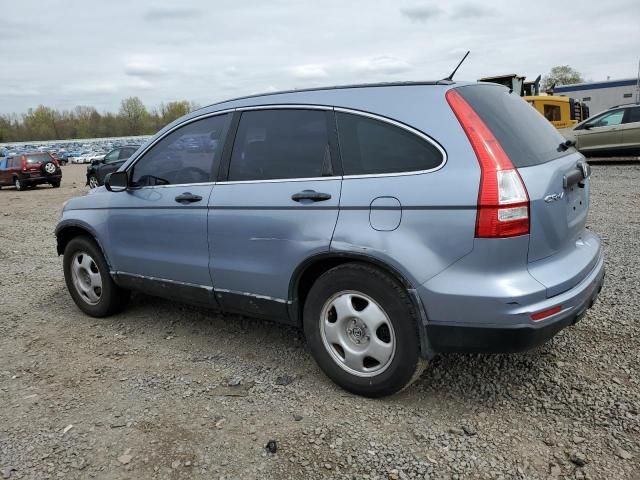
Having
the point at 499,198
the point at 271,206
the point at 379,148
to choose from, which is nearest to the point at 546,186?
the point at 499,198

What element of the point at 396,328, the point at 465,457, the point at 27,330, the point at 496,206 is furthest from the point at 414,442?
the point at 27,330

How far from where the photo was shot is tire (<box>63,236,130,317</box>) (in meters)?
4.49

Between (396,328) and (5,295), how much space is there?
466cm

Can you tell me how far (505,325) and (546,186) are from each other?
734mm

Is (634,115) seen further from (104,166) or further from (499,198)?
(104,166)

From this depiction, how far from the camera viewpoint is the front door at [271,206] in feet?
9.91

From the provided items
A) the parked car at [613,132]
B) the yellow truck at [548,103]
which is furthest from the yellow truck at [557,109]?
the parked car at [613,132]

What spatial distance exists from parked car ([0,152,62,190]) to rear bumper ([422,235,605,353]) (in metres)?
22.8

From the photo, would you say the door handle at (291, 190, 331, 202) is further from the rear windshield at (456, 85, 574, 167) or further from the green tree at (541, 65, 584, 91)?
the green tree at (541, 65, 584, 91)

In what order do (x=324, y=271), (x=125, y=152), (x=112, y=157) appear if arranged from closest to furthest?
(x=324, y=271), (x=112, y=157), (x=125, y=152)

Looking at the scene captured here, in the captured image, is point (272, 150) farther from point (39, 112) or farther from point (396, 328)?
point (39, 112)

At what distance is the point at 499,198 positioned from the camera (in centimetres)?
248

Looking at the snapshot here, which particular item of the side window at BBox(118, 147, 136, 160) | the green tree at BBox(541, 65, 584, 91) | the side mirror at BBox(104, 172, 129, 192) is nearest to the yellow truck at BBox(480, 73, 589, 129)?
the side window at BBox(118, 147, 136, 160)

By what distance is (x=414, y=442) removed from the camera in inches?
104
